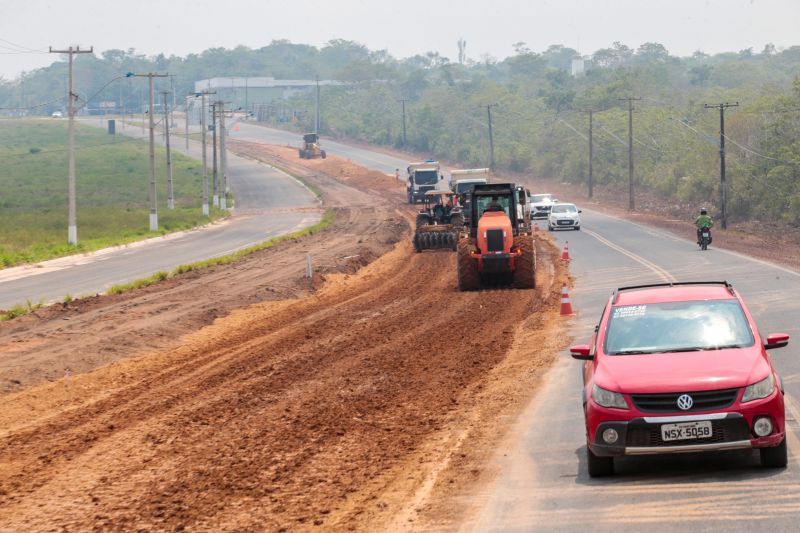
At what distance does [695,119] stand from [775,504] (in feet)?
329

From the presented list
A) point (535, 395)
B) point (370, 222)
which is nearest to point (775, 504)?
point (535, 395)

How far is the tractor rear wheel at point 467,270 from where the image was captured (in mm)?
33844

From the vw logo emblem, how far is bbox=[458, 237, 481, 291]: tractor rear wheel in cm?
2279

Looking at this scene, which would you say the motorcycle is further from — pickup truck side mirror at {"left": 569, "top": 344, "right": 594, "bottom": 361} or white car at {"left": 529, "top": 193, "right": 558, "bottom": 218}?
pickup truck side mirror at {"left": 569, "top": 344, "right": 594, "bottom": 361}

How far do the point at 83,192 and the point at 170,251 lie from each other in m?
59.1

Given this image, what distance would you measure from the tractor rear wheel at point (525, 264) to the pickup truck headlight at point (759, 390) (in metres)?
22.7

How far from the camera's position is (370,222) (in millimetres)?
70750

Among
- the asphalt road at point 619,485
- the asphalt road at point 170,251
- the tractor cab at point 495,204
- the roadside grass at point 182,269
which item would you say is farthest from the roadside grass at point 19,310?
the asphalt road at point 619,485

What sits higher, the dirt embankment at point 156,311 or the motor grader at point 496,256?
the motor grader at point 496,256

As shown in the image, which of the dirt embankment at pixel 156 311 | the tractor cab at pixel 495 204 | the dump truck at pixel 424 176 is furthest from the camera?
the dump truck at pixel 424 176

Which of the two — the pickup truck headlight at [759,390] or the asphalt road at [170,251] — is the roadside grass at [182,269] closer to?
the asphalt road at [170,251]

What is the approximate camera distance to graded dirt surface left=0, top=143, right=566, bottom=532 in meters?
11.2

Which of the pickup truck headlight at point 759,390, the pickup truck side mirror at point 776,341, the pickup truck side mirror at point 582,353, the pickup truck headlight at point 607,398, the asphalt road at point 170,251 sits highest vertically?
the pickup truck side mirror at point 776,341

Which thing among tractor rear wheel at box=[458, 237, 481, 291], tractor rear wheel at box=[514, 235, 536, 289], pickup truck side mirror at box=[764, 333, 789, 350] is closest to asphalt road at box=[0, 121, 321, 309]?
tractor rear wheel at box=[458, 237, 481, 291]
